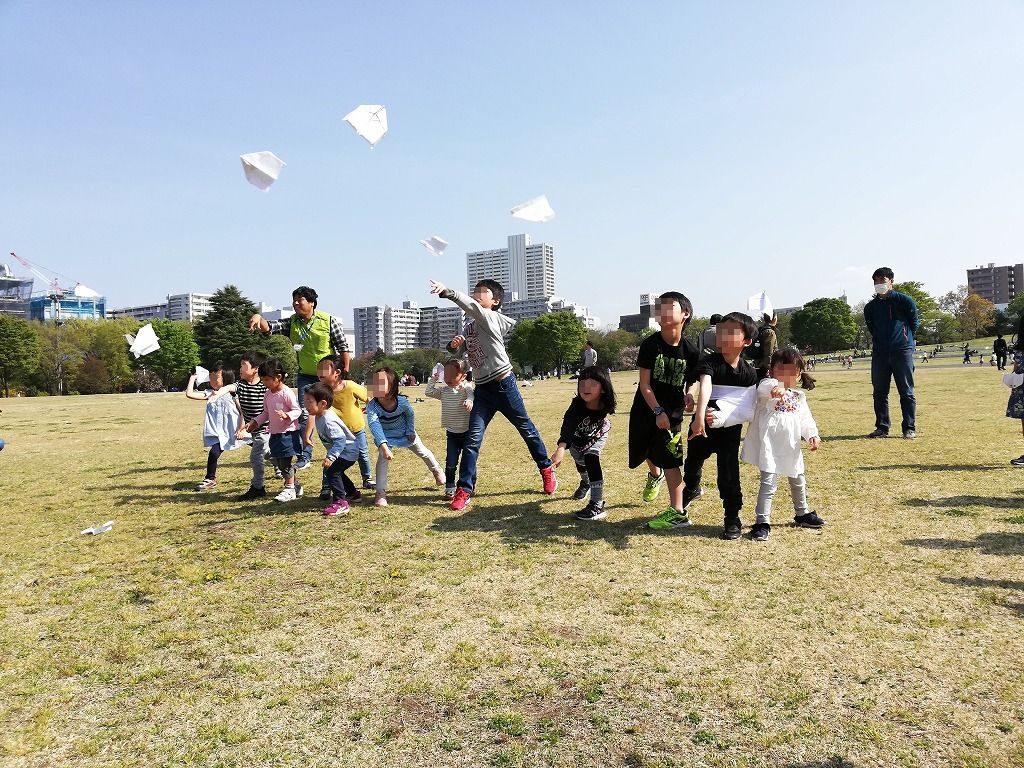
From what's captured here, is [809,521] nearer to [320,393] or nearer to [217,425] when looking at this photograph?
[320,393]

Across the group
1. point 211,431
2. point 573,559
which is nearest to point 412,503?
point 573,559

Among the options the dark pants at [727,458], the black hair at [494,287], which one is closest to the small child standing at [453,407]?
the black hair at [494,287]

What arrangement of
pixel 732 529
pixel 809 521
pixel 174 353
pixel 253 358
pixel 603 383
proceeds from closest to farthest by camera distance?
pixel 732 529 < pixel 809 521 < pixel 603 383 < pixel 253 358 < pixel 174 353

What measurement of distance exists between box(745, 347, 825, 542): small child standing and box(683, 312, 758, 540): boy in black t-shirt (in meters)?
0.13

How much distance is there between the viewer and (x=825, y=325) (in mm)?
94938

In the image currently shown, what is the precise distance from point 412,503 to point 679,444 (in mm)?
2997

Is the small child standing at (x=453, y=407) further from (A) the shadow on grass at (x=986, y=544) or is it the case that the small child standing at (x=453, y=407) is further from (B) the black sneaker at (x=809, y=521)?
(A) the shadow on grass at (x=986, y=544)

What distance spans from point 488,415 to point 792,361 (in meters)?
3.14

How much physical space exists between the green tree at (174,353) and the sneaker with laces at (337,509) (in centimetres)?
7272

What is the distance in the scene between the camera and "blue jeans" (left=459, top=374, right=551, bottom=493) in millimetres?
6727

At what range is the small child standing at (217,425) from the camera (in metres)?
8.41

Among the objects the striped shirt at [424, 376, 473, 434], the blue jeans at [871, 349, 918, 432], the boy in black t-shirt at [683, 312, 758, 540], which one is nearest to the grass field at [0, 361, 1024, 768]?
the boy in black t-shirt at [683, 312, 758, 540]

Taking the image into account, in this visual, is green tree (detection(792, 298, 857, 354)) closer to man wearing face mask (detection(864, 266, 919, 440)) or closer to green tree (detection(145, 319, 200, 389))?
green tree (detection(145, 319, 200, 389))

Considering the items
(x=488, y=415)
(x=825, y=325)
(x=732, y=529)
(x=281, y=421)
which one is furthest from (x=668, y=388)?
(x=825, y=325)
